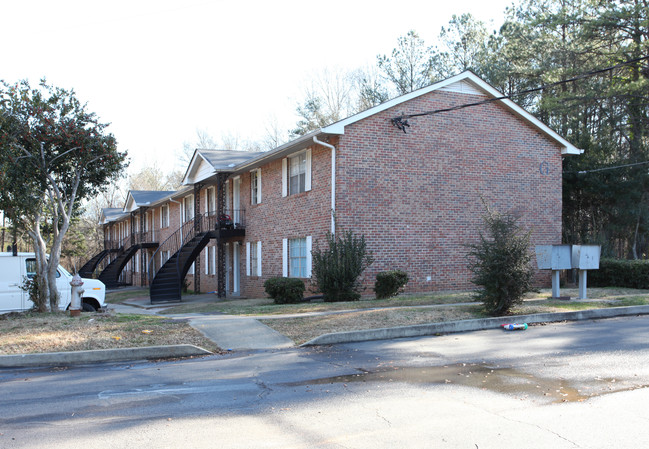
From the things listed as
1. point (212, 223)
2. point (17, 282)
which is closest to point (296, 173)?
point (212, 223)

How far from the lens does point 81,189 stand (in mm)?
14828

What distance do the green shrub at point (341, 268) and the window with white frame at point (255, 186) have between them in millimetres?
7069

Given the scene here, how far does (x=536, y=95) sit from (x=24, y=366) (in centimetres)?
3155

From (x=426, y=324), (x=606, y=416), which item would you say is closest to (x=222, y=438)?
(x=606, y=416)

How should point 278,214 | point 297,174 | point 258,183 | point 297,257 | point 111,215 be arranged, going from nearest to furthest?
1. point 297,257
2. point 297,174
3. point 278,214
4. point 258,183
5. point 111,215

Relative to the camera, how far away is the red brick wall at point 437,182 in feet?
57.9

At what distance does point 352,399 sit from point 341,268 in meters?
9.63

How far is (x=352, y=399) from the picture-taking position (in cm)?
669

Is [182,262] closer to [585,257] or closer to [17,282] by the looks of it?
[17,282]

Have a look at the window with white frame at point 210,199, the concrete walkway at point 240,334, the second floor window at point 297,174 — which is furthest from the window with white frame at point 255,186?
the concrete walkway at point 240,334

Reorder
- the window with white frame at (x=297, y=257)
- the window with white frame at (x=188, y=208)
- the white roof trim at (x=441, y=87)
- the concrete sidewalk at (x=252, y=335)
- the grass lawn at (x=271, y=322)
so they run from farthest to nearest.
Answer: the window with white frame at (x=188, y=208)
the window with white frame at (x=297, y=257)
the white roof trim at (x=441, y=87)
the grass lawn at (x=271, y=322)
the concrete sidewalk at (x=252, y=335)

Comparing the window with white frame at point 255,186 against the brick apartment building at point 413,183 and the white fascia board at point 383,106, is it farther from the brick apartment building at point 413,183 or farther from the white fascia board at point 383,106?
the white fascia board at point 383,106

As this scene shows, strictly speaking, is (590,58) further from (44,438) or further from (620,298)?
(44,438)

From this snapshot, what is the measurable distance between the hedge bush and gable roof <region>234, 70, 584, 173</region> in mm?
4168
